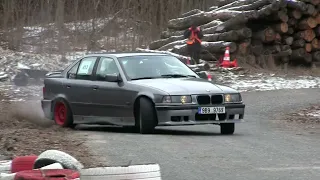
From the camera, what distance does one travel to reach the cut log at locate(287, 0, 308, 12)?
1196 inches

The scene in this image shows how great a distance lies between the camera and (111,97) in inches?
574

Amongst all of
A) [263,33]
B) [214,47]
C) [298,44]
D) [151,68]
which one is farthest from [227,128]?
[298,44]

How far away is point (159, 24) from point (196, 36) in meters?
8.85

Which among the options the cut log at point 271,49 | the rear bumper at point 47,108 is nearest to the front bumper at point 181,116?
the rear bumper at point 47,108

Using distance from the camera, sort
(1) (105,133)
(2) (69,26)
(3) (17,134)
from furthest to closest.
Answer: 1. (2) (69,26)
2. (1) (105,133)
3. (3) (17,134)

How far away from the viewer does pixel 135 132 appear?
14.6m

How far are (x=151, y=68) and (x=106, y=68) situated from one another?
874mm

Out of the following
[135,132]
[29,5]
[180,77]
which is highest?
[29,5]

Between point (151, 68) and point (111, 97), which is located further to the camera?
point (151, 68)

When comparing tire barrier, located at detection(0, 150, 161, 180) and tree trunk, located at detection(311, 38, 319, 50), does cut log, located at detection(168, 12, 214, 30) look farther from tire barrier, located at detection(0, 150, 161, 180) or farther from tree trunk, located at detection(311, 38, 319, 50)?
tire barrier, located at detection(0, 150, 161, 180)

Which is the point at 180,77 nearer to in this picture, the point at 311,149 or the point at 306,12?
the point at 311,149

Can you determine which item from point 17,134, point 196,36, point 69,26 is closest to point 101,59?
point 17,134

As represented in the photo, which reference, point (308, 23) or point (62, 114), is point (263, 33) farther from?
point (62, 114)

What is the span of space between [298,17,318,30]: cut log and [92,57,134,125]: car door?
17109 mm
